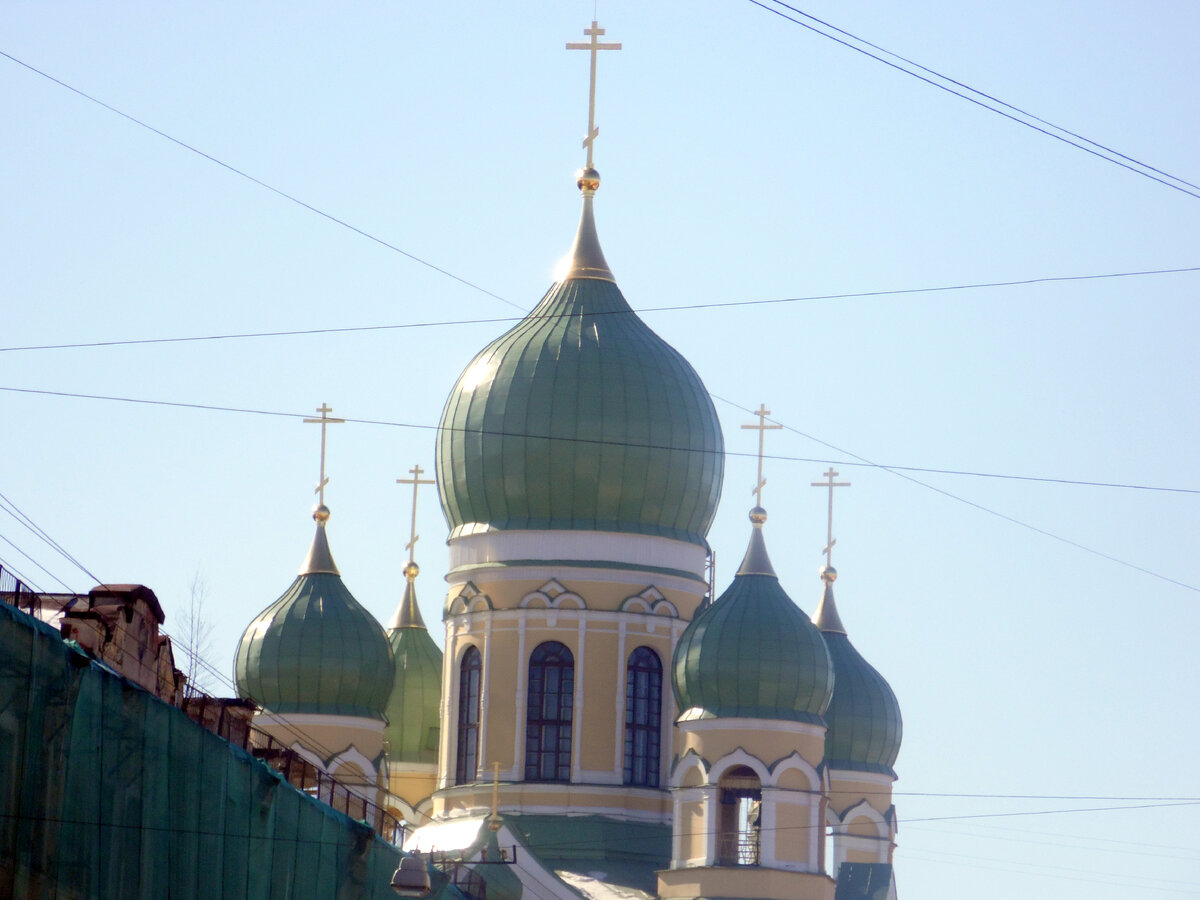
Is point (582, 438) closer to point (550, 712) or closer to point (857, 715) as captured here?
point (550, 712)

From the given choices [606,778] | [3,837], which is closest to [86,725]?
[3,837]

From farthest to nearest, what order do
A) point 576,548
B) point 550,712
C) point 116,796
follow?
point 576,548
point 550,712
point 116,796

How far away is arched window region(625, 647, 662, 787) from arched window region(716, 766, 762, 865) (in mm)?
1962

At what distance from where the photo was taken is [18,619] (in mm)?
21906

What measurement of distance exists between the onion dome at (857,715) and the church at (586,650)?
411 centimetres

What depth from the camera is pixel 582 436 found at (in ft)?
139

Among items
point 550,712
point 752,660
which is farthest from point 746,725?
point 550,712

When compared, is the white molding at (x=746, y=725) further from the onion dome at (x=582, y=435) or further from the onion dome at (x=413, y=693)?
the onion dome at (x=413, y=693)

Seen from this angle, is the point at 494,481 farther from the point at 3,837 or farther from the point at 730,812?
the point at 3,837

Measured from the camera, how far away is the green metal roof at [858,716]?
1817 inches

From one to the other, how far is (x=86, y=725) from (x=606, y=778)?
61.5 ft

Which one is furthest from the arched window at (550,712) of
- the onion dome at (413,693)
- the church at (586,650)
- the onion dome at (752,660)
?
the onion dome at (413,693)

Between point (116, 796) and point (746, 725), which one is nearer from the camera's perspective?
point (116, 796)

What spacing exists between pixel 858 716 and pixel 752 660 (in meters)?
7.07
